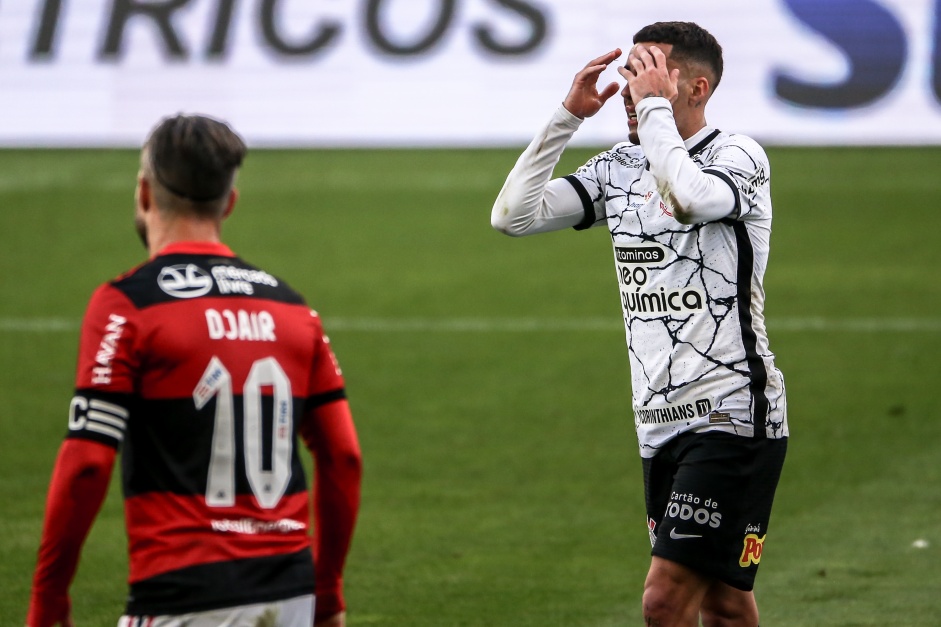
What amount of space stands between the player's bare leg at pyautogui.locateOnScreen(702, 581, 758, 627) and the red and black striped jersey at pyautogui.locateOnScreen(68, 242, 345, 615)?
1792 millimetres

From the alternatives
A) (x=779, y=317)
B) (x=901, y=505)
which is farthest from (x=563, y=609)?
(x=779, y=317)

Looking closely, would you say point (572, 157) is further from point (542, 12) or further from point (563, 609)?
point (563, 609)

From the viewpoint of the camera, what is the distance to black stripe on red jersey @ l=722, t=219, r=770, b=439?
171 inches

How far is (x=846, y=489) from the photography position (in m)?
8.02

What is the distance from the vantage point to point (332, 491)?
328 cm

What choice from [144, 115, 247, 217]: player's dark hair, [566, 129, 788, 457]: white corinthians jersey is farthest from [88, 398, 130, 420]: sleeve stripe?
[566, 129, 788, 457]: white corinthians jersey

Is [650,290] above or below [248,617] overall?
above

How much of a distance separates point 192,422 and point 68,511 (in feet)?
0.95

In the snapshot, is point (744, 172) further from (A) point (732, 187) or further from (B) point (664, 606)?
(B) point (664, 606)

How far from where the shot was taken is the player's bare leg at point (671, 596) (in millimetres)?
4246

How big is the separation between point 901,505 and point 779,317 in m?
5.14

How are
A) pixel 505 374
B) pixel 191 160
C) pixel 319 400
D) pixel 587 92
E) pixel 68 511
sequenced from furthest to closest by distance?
pixel 505 374, pixel 587 92, pixel 319 400, pixel 191 160, pixel 68 511

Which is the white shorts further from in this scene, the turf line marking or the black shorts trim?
the turf line marking

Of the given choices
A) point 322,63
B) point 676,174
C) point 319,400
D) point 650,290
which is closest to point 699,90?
point 676,174
